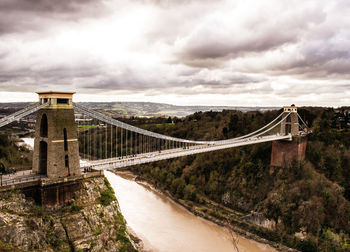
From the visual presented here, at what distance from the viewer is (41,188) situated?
10.6 meters

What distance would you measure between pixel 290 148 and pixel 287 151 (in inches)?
13.1

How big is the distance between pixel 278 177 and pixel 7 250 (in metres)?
18.8

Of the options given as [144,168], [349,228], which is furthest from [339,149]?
[144,168]

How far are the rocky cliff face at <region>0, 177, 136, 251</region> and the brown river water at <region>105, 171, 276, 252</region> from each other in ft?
18.6

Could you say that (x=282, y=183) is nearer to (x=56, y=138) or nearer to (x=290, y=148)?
(x=290, y=148)

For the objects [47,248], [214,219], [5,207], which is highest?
[5,207]

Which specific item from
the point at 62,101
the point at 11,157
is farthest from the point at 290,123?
the point at 11,157

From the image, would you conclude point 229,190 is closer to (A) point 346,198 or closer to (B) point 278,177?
(B) point 278,177

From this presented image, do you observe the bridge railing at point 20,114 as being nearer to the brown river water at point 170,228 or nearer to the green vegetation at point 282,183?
the brown river water at point 170,228

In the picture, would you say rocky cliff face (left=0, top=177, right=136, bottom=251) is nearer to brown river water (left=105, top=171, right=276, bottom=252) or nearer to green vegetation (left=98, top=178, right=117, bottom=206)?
green vegetation (left=98, top=178, right=117, bottom=206)

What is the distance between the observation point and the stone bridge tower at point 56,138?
440 inches

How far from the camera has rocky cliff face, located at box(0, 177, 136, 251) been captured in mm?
9077

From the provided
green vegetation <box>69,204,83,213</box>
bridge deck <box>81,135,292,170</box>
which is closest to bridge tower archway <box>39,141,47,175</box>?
bridge deck <box>81,135,292,170</box>

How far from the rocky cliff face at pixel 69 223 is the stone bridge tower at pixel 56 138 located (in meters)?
1.11
